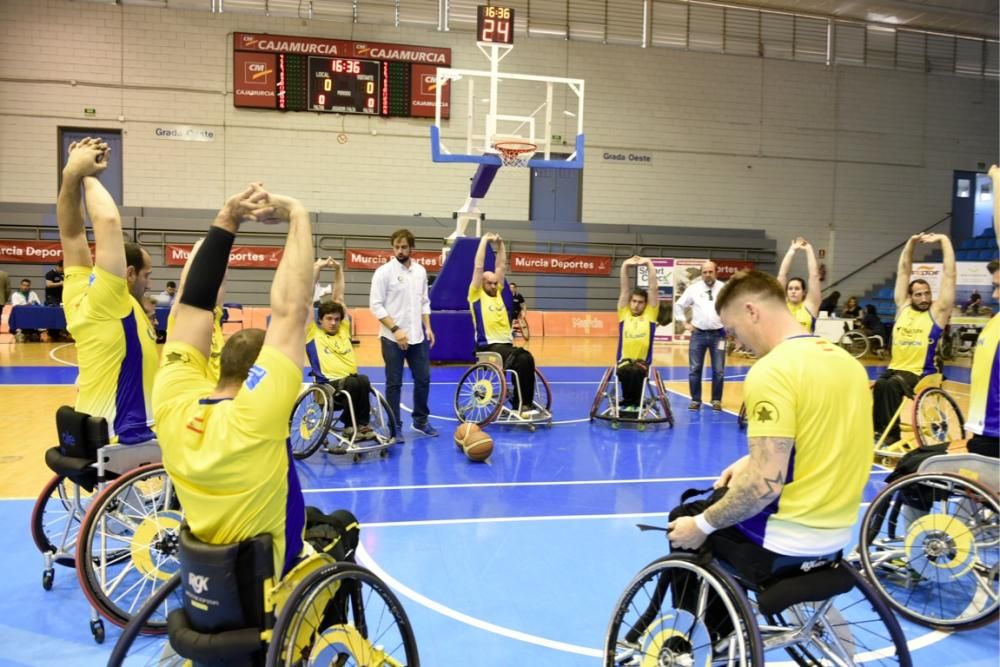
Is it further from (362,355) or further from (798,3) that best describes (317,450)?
(798,3)

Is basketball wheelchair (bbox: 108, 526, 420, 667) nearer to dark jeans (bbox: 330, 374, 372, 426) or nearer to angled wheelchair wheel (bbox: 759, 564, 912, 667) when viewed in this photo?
angled wheelchair wheel (bbox: 759, 564, 912, 667)

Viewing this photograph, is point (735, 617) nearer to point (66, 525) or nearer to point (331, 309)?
point (66, 525)

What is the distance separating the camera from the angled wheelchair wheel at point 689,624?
7.06ft

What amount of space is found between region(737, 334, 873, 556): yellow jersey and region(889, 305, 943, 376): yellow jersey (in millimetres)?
4411

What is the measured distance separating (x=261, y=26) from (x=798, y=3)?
41.5 ft

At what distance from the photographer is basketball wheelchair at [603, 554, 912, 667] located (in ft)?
7.17

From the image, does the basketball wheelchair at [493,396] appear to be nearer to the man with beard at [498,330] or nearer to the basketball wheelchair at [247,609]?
the man with beard at [498,330]

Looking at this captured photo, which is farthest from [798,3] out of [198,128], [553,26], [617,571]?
[617,571]

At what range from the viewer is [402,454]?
630cm

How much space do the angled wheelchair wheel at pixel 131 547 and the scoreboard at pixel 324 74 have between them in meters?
14.0

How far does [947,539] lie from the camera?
3383 mm

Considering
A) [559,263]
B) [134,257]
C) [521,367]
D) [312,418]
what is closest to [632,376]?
[521,367]

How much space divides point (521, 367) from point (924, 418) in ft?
11.8

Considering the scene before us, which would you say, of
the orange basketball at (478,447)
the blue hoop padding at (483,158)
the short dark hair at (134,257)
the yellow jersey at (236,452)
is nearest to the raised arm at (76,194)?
the short dark hair at (134,257)
